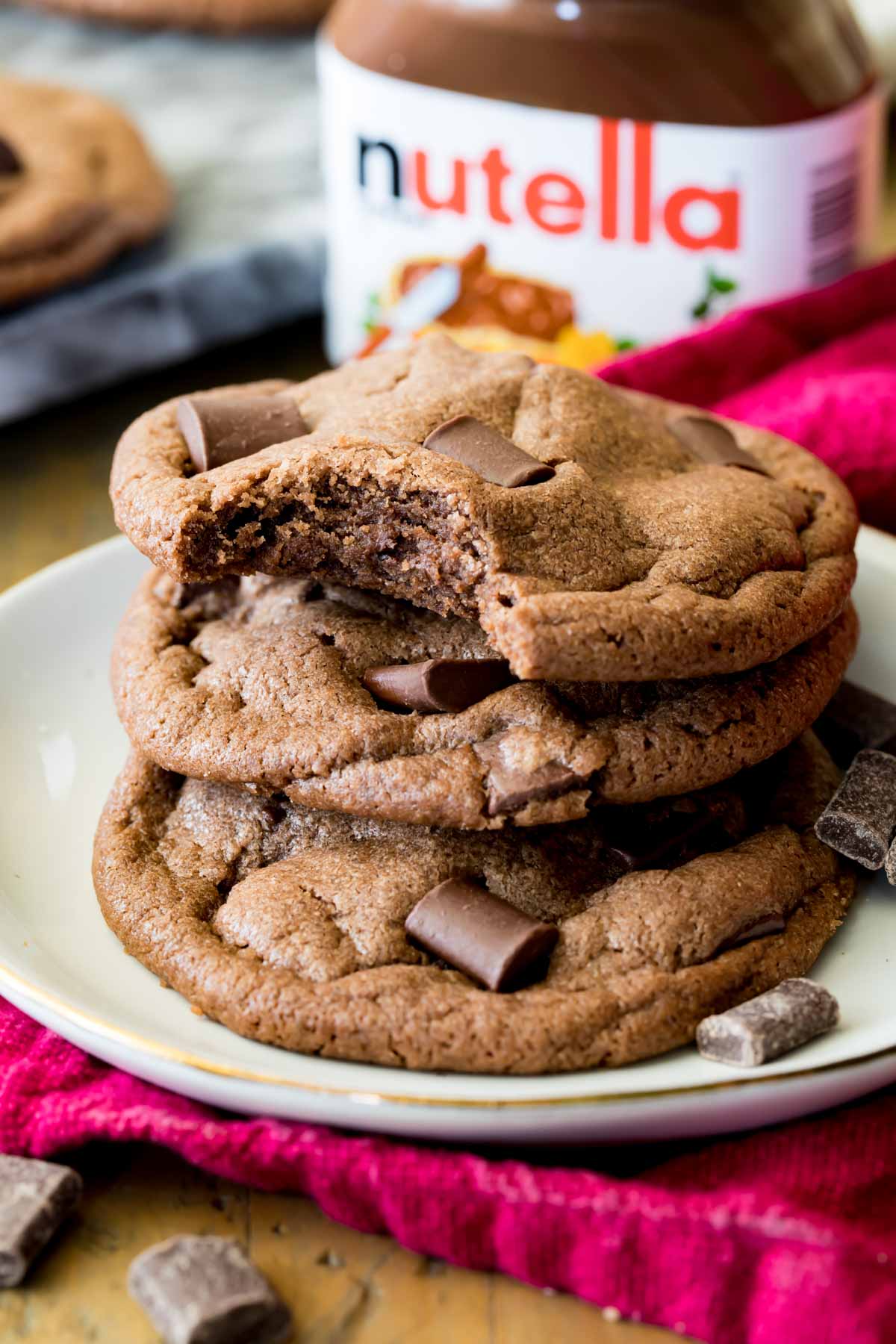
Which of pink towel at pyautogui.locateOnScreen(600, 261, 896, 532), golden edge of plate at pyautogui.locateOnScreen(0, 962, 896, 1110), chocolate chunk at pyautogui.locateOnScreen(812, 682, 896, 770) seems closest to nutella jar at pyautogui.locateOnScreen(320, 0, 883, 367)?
pink towel at pyautogui.locateOnScreen(600, 261, 896, 532)

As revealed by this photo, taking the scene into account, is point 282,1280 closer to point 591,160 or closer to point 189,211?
point 591,160

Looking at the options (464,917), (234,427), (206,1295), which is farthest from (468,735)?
(206,1295)

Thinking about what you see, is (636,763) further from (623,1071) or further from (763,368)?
(763,368)

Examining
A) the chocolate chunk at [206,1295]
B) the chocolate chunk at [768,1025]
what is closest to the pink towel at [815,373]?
the chocolate chunk at [768,1025]

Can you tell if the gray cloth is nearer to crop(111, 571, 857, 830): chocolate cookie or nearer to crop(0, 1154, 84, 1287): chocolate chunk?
crop(111, 571, 857, 830): chocolate cookie

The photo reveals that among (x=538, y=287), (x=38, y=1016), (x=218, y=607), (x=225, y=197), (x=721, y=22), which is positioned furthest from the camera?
(x=225, y=197)

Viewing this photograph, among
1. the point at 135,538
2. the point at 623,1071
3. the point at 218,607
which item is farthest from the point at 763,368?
A: the point at 623,1071
